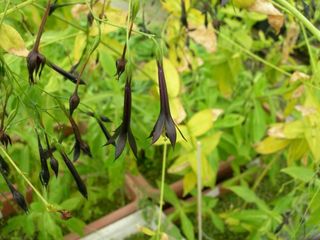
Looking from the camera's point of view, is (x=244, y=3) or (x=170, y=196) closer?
(x=244, y=3)

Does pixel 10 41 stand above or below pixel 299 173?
above

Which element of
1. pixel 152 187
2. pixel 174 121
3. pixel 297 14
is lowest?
pixel 152 187

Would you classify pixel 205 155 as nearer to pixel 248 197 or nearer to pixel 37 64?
pixel 248 197

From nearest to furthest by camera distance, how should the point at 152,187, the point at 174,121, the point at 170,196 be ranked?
the point at 174,121
the point at 170,196
the point at 152,187

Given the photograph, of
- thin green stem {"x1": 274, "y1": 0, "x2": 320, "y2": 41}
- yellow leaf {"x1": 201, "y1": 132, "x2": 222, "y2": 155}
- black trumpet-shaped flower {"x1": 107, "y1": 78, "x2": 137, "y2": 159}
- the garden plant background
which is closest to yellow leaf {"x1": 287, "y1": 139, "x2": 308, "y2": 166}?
the garden plant background

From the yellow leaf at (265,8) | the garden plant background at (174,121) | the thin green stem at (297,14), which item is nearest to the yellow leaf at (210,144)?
the garden plant background at (174,121)

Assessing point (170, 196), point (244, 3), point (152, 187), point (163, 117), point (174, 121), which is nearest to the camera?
point (163, 117)

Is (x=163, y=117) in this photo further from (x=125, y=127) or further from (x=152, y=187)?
(x=152, y=187)

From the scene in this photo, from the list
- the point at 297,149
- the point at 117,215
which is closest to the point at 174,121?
the point at 297,149
